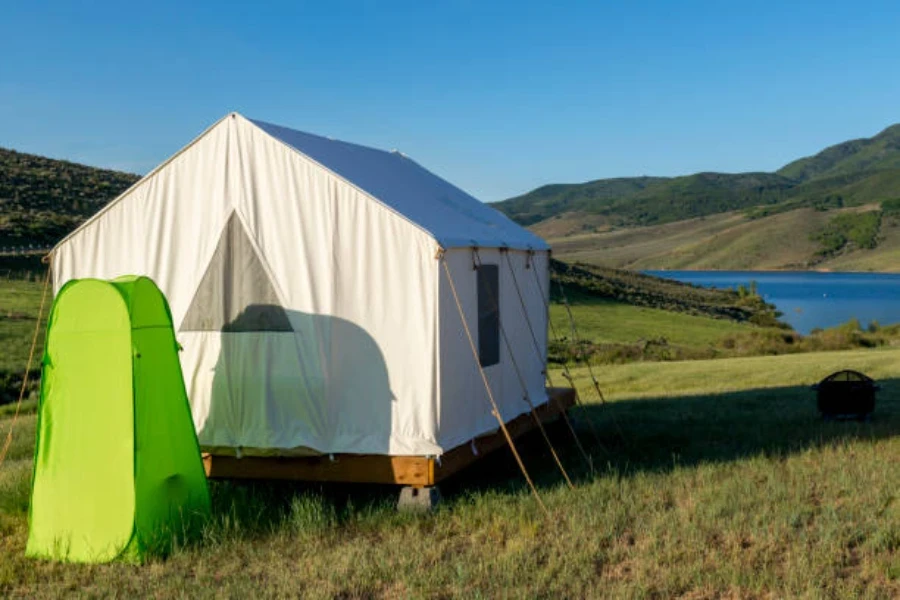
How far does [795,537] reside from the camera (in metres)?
6.66

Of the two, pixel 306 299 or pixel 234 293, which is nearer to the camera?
pixel 306 299

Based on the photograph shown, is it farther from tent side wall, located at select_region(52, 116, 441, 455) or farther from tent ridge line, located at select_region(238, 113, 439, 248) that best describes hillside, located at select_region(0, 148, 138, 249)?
tent ridge line, located at select_region(238, 113, 439, 248)

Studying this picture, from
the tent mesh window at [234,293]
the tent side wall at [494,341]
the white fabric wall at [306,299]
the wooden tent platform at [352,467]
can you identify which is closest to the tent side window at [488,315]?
the tent side wall at [494,341]

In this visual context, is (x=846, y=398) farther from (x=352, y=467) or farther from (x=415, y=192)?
(x=352, y=467)

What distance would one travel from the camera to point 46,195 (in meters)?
46.7

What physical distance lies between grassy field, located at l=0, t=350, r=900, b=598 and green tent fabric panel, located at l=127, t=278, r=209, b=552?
23cm

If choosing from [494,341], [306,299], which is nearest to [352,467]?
[306,299]

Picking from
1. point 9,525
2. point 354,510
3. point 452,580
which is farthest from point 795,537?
point 9,525

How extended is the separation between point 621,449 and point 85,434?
598cm

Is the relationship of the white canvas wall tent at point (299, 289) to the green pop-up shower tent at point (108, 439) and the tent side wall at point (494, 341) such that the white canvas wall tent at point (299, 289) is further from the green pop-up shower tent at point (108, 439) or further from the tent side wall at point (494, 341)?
the green pop-up shower tent at point (108, 439)

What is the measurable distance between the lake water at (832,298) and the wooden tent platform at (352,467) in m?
46.7

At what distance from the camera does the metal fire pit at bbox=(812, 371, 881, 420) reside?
12062 mm

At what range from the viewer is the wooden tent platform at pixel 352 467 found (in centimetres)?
777

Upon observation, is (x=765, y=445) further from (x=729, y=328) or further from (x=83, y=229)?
(x=729, y=328)
